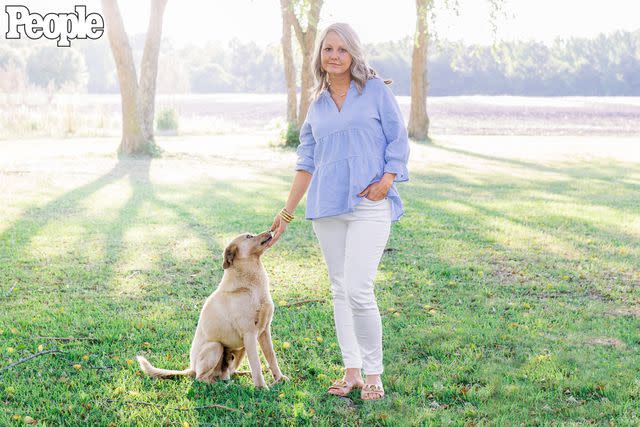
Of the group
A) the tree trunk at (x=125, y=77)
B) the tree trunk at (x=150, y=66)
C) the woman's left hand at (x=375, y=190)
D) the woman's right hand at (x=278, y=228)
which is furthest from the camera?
the tree trunk at (x=150, y=66)

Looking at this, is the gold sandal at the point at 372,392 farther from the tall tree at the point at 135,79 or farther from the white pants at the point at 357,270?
the tall tree at the point at 135,79

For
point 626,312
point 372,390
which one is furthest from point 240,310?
point 626,312

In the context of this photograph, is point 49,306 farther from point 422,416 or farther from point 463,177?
point 463,177

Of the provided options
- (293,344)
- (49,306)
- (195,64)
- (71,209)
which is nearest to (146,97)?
(71,209)

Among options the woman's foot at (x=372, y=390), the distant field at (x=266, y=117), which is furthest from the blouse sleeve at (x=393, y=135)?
the distant field at (x=266, y=117)

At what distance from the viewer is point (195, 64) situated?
8162 cm

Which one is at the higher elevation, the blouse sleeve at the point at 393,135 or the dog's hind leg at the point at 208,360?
the blouse sleeve at the point at 393,135

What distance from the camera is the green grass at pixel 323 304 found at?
13.9 feet

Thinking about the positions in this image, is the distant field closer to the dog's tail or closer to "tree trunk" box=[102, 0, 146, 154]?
"tree trunk" box=[102, 0, 146, 154]

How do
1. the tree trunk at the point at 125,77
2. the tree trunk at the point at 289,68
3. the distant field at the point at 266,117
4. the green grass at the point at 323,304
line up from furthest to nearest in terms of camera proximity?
the distant field at the point at 266,117 < the tree trunk at the point at 289,68 < the tree trunk at the point at 125,77 < the green grass at the point at 323,304

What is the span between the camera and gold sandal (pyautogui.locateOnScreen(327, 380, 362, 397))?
4.34 metres

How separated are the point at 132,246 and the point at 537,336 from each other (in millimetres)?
5294

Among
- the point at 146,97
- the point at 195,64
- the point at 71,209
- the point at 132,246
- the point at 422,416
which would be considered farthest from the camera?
the point at 195,64

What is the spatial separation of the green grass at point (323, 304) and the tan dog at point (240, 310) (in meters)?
0.24
